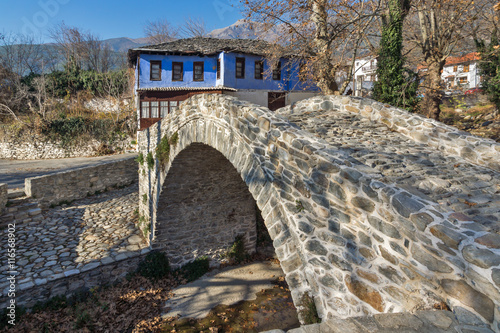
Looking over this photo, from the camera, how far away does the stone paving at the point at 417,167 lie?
2.82m

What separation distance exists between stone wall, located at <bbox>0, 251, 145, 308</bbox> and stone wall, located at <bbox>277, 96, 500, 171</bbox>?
645cm

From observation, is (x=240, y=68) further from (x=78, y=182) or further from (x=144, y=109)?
(x=78, y=182)

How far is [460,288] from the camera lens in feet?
6.16

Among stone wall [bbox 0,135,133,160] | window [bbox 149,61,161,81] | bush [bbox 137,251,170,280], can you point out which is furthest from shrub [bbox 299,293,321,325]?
stone wall [bbox 0,135,133,160]

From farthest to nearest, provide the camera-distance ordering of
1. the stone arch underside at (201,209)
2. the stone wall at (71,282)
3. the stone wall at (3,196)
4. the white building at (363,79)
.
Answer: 1. the white building at (363,79)
2. the stone wall at (3,196)
3. the stone arch underside at (201,209)
4. the stone wall at (71,282)

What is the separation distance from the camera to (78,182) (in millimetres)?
11844

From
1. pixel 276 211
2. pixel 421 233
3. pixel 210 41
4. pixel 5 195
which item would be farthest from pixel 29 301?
pixel 210 41

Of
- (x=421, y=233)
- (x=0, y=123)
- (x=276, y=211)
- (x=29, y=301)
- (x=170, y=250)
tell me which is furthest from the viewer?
(x=0, y=123)

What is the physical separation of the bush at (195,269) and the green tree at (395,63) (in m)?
8.93

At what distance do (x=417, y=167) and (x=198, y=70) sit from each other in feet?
54.7

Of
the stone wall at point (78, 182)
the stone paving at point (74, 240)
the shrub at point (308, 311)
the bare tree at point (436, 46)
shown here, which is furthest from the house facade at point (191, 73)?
the shrub at point (308, 311)

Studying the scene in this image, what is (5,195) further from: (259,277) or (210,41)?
(210,41)

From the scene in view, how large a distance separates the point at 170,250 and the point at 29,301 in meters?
3.60

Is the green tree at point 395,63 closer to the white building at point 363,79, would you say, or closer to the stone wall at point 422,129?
the white building at point 363,79
